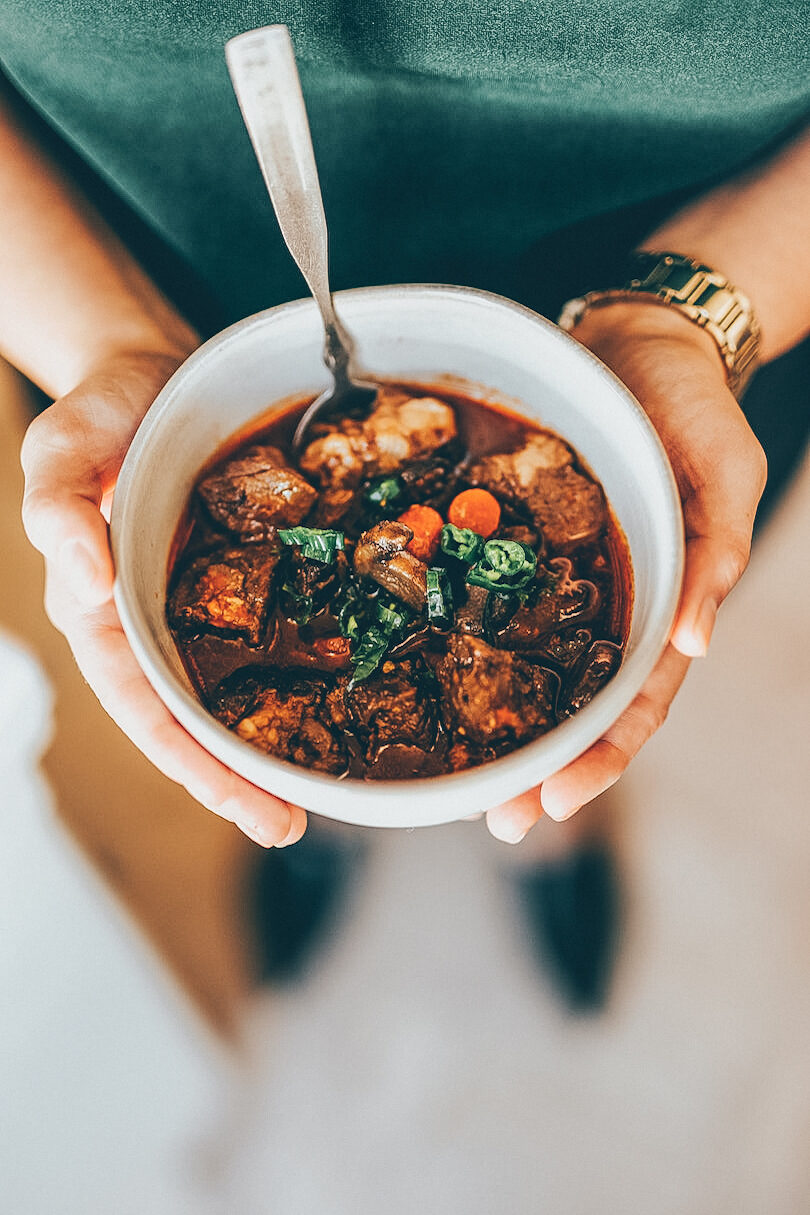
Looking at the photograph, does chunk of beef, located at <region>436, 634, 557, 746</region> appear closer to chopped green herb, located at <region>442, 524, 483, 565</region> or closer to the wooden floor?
chopped green herb, located at <region>442, 524, 483, 565</region>

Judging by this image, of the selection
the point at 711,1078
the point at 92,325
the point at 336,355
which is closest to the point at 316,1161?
the point at 711,1078

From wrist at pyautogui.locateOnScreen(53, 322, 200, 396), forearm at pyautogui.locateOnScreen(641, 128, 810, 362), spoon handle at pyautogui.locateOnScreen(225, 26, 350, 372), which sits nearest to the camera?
spoon handle at pyautogui.locateOnScreen(225, 26, 350, 372)

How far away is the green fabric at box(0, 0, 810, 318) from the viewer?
856mm

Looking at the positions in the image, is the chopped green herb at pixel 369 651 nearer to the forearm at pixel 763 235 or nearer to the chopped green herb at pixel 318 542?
the chopped green herb at pixel 318 542

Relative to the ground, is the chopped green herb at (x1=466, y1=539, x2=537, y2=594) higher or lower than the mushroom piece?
higher

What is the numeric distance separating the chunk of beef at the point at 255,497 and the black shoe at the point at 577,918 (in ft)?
1.95

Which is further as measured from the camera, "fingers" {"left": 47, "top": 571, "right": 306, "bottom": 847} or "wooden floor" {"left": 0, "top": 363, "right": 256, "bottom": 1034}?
"wooden floor" {"left": 0, "top": 363, "right": 256, "bottom": 1034}

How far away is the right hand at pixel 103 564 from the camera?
0.68 meters

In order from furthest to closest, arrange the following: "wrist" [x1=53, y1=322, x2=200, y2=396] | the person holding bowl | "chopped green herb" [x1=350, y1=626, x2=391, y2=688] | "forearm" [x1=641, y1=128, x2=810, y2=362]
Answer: "forearm" [x1=641, y1=128, x2=810, y2=362], "wrist" [x1=53, y1=322, x2=200, y2=396], the person holding bowl, "chopped green herb" [x1=350, y1=626, x2=391, y2=688]

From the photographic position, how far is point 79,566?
0.66 metres

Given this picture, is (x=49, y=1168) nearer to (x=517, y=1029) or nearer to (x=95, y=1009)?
(x=95, y=1009)

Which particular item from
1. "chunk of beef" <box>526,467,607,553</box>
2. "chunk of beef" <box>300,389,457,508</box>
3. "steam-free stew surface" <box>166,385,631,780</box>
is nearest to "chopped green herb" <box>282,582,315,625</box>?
"steam-free stew surface" <box>166,385,631,780</box>

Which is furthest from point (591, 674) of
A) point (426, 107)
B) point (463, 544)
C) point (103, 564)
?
point (426, 107)

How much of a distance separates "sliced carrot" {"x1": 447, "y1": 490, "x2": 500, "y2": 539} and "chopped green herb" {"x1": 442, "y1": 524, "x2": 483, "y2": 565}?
30 mm
